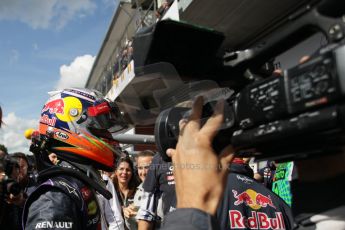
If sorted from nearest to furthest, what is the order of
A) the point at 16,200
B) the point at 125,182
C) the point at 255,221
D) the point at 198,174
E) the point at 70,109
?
the point at 198,174 < the point at 255,221 < the point at 70,109 < the point at 16,200 < the point at 125,182

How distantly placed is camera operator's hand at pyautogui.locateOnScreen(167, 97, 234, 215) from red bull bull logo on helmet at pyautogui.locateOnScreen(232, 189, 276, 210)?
3.56 ft

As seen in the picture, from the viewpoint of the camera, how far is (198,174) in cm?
94

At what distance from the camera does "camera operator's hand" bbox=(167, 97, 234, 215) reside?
0.94 metres

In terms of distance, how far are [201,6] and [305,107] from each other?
5485 mm

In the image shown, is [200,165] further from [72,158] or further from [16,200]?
[16,200]

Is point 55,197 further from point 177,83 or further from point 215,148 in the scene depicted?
point 215,148

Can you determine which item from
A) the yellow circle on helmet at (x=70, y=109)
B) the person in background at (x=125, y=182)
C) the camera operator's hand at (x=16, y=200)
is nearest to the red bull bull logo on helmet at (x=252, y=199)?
the yellow circle on helmet at (x=70, y=109)

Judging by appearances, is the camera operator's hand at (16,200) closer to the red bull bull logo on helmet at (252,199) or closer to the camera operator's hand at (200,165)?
the red bull bull logo on helmet at (252,199)

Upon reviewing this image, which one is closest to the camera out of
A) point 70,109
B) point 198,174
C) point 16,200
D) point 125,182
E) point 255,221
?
point 198,174

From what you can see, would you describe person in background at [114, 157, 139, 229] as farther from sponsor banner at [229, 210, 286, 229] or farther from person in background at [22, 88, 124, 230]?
sponsor banner at [229, 210, 286, 229]

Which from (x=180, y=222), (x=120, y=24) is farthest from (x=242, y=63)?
(x=120, y=24)

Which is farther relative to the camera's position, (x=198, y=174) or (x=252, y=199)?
(x=252, y=199)

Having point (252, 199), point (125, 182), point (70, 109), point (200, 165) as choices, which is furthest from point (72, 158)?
point (125, 182)

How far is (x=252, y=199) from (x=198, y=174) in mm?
1210
